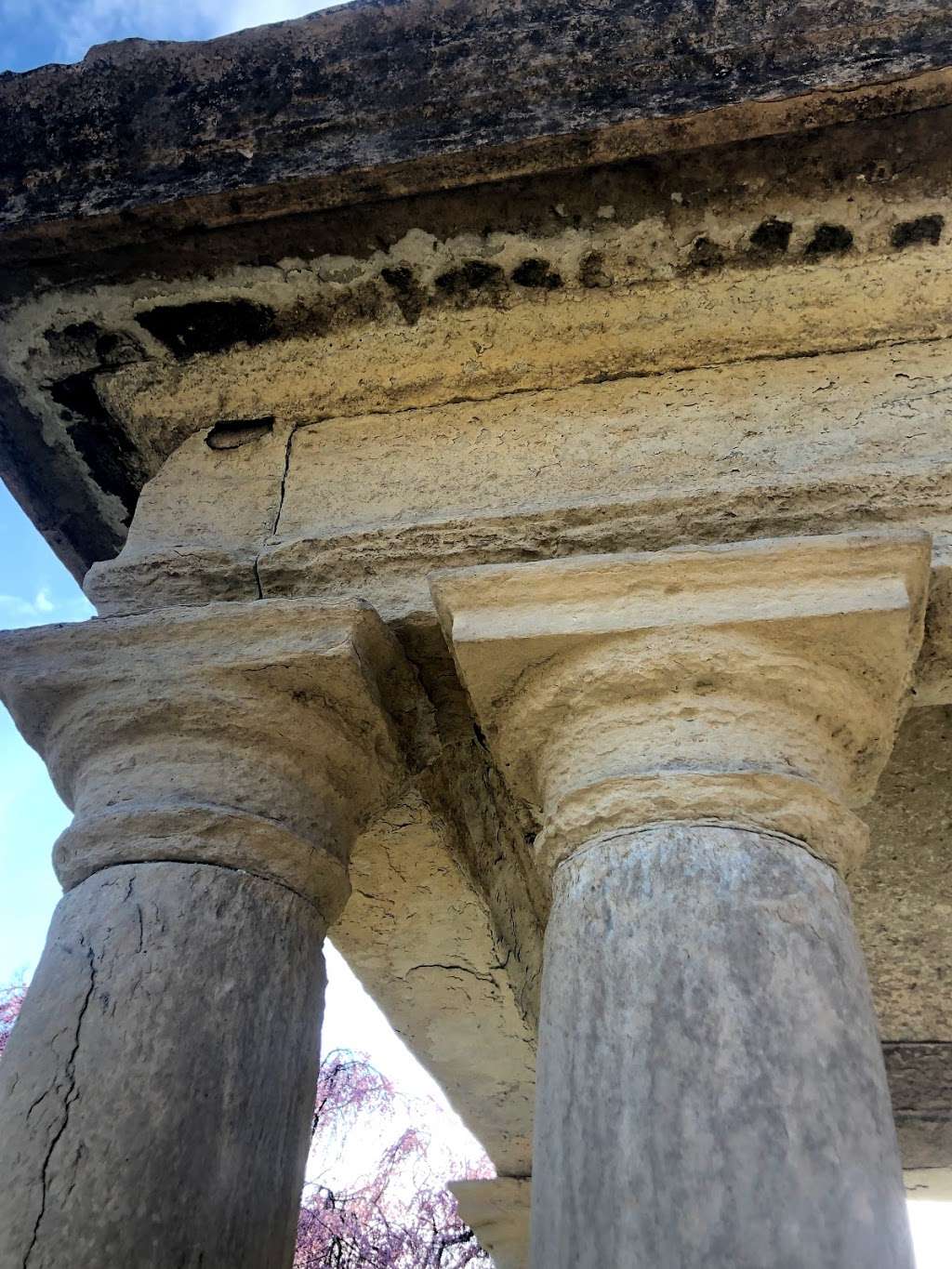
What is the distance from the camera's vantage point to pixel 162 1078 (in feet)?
6.18

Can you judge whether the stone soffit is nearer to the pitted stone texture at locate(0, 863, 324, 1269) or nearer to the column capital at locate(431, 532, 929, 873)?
the column capital at locate(431, 532, 929, 873)

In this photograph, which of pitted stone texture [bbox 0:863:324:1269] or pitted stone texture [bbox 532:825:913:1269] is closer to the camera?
pitted stone texture [bbox 532:825:913:1269]

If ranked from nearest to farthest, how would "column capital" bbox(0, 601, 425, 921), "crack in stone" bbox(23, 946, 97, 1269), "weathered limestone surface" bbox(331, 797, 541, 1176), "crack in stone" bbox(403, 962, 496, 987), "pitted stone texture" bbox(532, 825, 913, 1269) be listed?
"pitted stone texture" bbox(532, 825, 913, 1269) < "crack in stone" bbox(23, 946, 97, 1269) < "column capital" bbox(0, 601, 425, 921) < "weathered limestone surface" bbox(331, 797, 541, 1176) < "crack in stone" bbox(403, 962, 496, 987)

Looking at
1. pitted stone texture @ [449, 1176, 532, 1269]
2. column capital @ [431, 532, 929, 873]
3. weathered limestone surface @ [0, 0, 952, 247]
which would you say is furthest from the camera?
pitted stone texture @ [449, 1176, 532, 1269]

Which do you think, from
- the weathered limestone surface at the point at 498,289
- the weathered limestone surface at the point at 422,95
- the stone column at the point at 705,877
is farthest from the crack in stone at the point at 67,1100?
the weathered limestone surface at the point at 422,95

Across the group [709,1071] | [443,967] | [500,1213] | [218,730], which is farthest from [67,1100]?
[500,1213]

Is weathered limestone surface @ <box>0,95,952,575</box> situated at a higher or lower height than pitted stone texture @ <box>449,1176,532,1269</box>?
higher

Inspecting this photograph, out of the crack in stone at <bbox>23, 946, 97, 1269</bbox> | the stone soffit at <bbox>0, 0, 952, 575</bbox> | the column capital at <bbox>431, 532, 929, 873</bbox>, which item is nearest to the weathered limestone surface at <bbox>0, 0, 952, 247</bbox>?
the stone soffit at <bbox>0, 0, 952, 575</bbox>

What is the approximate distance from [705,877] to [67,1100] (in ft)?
3.87

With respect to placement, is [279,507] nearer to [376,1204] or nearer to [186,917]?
[186,917]

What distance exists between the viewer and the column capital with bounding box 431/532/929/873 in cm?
198

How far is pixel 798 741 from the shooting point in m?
2.06

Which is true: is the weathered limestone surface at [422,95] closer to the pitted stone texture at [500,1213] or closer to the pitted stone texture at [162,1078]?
the pitted stone texture at [162,1078]

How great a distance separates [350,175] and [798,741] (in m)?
1.78
